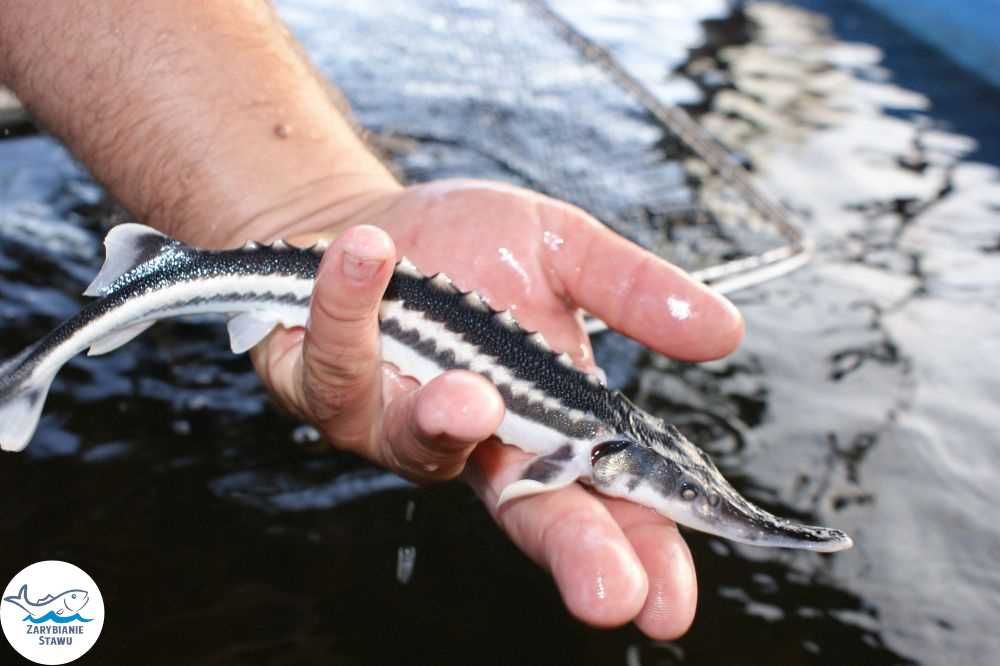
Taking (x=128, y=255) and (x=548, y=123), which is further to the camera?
→ (x=548, y=123)

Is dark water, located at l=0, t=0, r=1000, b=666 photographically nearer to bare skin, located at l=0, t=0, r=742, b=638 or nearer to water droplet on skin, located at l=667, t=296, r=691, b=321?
bare skin, located at l=0, t=0, r=742, b=638

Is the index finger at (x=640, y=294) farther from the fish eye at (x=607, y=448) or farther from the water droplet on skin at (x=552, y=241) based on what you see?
the fish eye at (x=607, y=448)

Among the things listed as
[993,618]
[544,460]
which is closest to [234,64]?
[544,460]

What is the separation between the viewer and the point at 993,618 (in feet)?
11.3

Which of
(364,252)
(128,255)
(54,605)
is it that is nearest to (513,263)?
(364,252)

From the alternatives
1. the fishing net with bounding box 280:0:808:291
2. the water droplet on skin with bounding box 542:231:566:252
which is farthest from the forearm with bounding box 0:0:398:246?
the fishing net with bounding box 280:0:808:291

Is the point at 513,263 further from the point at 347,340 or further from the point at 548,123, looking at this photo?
the point at 548,123

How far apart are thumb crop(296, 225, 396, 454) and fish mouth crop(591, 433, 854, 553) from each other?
0.63 meters

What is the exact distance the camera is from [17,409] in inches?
103

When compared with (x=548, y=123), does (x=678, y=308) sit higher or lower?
higher

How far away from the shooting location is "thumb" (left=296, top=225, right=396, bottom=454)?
6.97ft

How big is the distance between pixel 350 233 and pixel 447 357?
562mm

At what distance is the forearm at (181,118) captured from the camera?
3.30 meters

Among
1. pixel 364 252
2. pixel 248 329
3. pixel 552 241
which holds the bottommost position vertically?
pixel 248 329
